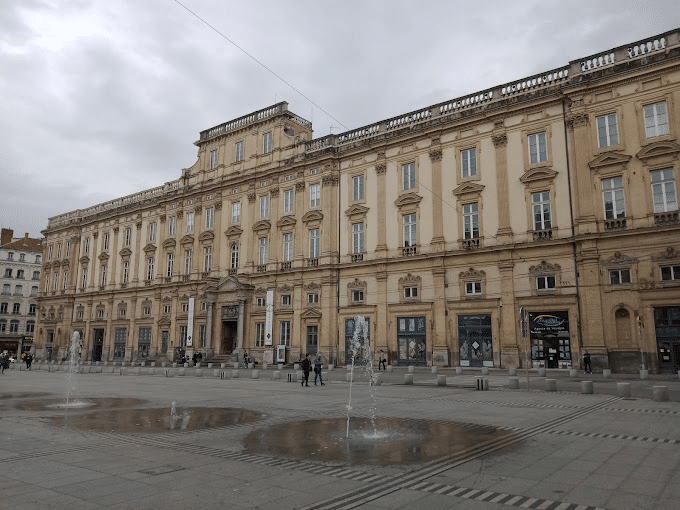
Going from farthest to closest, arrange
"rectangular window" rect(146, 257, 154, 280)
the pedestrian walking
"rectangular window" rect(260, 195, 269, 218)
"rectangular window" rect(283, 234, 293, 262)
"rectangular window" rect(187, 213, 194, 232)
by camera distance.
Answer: "rectangular window" rect(146, 257, 154, 280) → "rectangular window" rect(187, 213, 194, 232) → "rectangular window" rect(260, 195, 269, 218) → "rectangular window" rect(283, 234, 293, 262) → the pedestrian walking

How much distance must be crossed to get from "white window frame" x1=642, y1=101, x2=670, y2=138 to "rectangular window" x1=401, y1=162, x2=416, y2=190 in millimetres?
15665

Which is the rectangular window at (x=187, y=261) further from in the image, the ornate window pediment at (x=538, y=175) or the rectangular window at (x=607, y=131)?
the rectangular window at (x=607, y=131)

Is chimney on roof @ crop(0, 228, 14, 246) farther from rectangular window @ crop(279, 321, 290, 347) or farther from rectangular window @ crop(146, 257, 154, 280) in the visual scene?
rectangular window @ crop(279, 321, 290, 347)

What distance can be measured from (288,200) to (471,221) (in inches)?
700

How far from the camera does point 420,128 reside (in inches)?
1532

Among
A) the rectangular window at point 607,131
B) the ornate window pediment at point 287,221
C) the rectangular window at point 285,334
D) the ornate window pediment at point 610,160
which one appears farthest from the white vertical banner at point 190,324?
the rectangular window at point 607,131

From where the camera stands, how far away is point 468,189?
3619 centimetres

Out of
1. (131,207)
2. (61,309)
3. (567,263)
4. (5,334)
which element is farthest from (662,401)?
(5,334)

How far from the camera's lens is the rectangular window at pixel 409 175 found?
3941 centimetres

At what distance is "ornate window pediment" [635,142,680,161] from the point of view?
28594 millimetres

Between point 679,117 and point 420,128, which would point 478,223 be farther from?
point 679,117

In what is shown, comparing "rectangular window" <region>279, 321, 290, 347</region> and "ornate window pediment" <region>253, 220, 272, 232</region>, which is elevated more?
"ornate window pediment" <region>253, 220, 272, 232</region>

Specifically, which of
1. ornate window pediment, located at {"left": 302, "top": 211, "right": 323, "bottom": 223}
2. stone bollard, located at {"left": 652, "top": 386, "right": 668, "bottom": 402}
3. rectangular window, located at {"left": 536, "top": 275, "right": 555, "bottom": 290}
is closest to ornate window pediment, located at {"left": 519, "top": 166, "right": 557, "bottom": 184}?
rectangular window, located at {"left": 536, "top": 275, "right": 555, "bottom": 290}

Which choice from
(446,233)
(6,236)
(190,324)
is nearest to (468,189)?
(446,233)
